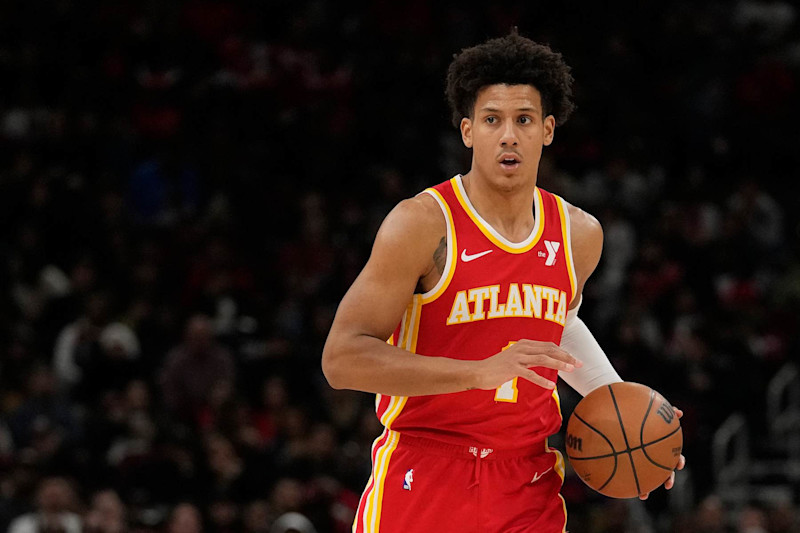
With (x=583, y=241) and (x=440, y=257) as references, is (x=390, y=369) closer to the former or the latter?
(x=440, y=257)

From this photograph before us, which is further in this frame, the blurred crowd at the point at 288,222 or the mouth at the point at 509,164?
the blurred crowd at the point at 288,222

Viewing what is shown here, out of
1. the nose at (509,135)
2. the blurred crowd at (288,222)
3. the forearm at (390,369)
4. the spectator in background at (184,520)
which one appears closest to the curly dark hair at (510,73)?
the nose at (509,135)

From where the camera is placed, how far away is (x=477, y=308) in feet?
14.1

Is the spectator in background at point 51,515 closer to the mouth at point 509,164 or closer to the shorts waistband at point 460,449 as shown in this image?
the shorts waistband at point 460,449

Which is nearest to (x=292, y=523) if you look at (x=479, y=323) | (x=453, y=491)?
(x=453, y=491)

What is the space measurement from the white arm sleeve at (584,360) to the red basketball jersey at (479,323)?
0.42 m

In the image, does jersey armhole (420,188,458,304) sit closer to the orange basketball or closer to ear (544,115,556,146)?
ear (544,115,556,146)

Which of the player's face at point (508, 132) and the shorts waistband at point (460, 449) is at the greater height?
the player's face at point (508, 132)

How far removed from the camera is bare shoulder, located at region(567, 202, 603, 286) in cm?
470

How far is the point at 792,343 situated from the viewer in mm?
11930

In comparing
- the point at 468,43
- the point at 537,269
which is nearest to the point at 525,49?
the point at 537,269

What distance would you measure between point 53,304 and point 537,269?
7.81 meters

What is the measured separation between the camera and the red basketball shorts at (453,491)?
433cm

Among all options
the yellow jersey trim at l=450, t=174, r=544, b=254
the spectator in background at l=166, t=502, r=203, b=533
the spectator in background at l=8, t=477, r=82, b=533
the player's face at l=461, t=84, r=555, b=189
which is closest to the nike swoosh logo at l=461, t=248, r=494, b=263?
the yellow jersey trim at l=450, t=174, r=544, b=254
